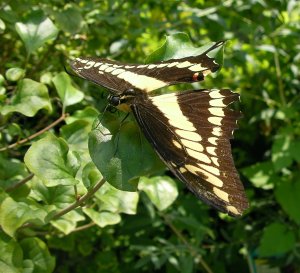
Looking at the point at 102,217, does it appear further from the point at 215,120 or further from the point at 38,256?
the point at 215,120

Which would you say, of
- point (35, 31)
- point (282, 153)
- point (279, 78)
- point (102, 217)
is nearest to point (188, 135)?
point (102, 217)

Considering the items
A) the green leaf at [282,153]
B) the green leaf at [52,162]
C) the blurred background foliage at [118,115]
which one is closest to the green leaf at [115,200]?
the blurred background foliage at [118,115]

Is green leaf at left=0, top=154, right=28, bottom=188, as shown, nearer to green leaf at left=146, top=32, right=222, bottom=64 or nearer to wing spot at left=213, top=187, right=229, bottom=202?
green leaf at left=146, top=32, right=222, bottom=64

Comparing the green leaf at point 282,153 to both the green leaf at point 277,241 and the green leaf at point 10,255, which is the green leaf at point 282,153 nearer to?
the green leaf at point 277,241

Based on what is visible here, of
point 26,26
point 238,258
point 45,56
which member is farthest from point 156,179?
point 238,258

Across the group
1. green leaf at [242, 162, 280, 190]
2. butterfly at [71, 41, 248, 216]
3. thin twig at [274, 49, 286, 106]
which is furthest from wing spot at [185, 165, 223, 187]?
thin twig at [274, 49, 286, 106]

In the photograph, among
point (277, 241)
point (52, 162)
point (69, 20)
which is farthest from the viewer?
point (277, 241)
